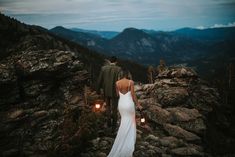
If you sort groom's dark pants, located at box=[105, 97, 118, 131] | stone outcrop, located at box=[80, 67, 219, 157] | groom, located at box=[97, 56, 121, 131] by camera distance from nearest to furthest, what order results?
groom, located at box=[97, 56, 121, 131] → groom's dark pants, located at box=[105, 97, 118, 131] → stone outcrop, located at box=[80, 67, 219, 157]

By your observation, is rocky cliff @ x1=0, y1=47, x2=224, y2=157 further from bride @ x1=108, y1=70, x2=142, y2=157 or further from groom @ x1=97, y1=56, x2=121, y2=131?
groom @ x1=97, y1=56, x2=121, y2=131

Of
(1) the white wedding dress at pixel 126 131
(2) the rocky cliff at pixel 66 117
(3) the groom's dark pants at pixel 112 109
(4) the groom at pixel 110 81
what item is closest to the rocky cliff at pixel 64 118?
(2) the rocky cliff at pixel 66 117

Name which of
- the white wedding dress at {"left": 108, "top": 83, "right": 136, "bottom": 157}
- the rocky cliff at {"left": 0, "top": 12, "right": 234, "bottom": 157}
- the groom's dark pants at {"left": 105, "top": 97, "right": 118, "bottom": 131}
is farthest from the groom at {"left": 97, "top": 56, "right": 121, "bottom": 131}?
the white wedding dress at {"left": 108, "top": 83, "right": 136, "bottom": 157}

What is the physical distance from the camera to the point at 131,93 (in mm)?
9172

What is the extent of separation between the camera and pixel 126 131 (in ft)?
30.0

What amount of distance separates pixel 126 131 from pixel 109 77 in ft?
8.87

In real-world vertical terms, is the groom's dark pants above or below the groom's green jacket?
below

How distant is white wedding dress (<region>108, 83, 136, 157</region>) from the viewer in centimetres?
912

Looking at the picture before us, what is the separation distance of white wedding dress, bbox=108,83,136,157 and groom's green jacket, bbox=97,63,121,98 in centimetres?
206

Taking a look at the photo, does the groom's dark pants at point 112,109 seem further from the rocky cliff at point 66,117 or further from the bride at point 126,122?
the bride at point 126,122

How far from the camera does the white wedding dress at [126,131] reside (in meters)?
9.12

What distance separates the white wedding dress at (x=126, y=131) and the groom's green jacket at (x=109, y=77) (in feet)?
6.76

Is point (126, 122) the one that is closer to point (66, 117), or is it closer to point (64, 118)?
point (66, 117)

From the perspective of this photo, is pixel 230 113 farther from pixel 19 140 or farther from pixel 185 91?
pixel 19 140
